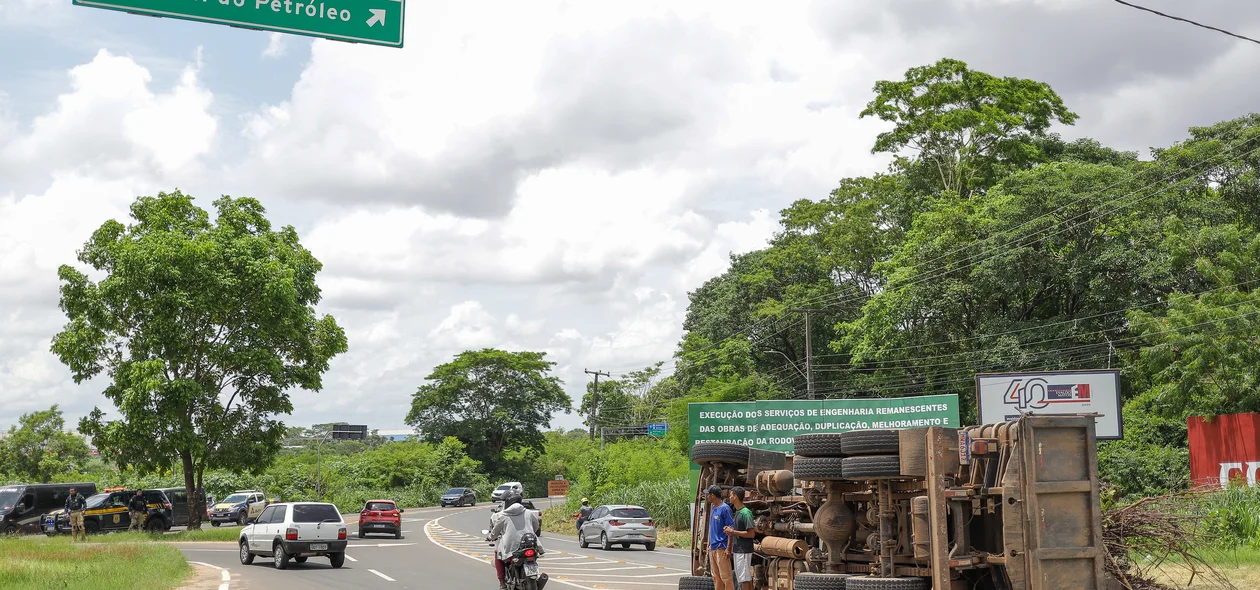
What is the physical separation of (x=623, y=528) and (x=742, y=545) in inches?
784

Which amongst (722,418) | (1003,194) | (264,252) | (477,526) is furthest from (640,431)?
(722,418)

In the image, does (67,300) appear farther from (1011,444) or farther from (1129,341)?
(1129,341)

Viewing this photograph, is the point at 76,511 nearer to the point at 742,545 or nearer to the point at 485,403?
the point at 742,545

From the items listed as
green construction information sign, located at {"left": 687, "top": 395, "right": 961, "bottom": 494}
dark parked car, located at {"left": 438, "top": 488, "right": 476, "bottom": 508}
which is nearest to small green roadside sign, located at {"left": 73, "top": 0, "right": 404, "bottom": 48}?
green construction information sign, located at {"left": 687, "top": 395, "right": 961, "bottom": 494}

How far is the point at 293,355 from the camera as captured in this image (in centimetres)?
3934

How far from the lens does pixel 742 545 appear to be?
1198 cm

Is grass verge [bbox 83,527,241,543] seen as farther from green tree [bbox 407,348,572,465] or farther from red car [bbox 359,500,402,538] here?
green tree [bbox 407,348,572,465]

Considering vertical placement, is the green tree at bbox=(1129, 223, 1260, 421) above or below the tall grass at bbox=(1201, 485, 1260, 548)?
above

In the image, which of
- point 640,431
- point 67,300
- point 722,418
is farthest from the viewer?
point 640,431

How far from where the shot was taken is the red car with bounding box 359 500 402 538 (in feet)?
123

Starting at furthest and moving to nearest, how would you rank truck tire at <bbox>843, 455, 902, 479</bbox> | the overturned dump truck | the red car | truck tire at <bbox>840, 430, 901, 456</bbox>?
the red car, truck tire at <bbox>840, 430, 901, 456</bbox>, truck tire at <bbox>843, 455, 902, 479</bbox>, the overturned dump truck

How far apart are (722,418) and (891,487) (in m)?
20.0

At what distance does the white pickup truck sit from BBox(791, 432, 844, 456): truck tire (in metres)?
15.4

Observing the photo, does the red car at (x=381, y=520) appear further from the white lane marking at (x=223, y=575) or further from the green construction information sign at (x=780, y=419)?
the green construction information sign at (x=780, y=419)
